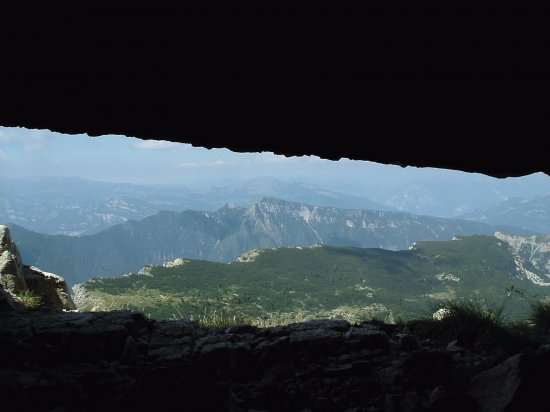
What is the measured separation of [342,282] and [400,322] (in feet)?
495

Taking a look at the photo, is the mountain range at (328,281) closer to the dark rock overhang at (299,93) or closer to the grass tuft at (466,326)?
the grass tuft at (466,326)

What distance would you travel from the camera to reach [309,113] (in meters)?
5.98

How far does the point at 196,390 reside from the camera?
4.59 m

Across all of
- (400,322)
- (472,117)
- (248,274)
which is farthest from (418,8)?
(248,274)

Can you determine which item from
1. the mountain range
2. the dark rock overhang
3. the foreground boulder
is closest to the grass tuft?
the dark rock overhang

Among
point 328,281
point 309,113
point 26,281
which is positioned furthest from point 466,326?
point 328,281

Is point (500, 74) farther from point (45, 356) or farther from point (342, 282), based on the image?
point (342, 282)

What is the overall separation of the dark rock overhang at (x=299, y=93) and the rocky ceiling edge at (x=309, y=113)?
0.02m

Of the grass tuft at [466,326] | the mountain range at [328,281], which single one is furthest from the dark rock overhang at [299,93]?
the mountain range at [328,281]

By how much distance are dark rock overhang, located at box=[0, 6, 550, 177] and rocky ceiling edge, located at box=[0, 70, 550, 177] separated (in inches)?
0.7

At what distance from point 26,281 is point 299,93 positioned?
439 inches

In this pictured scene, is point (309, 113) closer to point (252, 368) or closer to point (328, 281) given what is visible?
point (252, 368)

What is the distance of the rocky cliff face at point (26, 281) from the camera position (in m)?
11.4

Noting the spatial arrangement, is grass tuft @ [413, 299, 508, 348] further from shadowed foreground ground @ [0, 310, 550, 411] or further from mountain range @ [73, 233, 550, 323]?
mountain range @ [73, 233, 550, 323]
